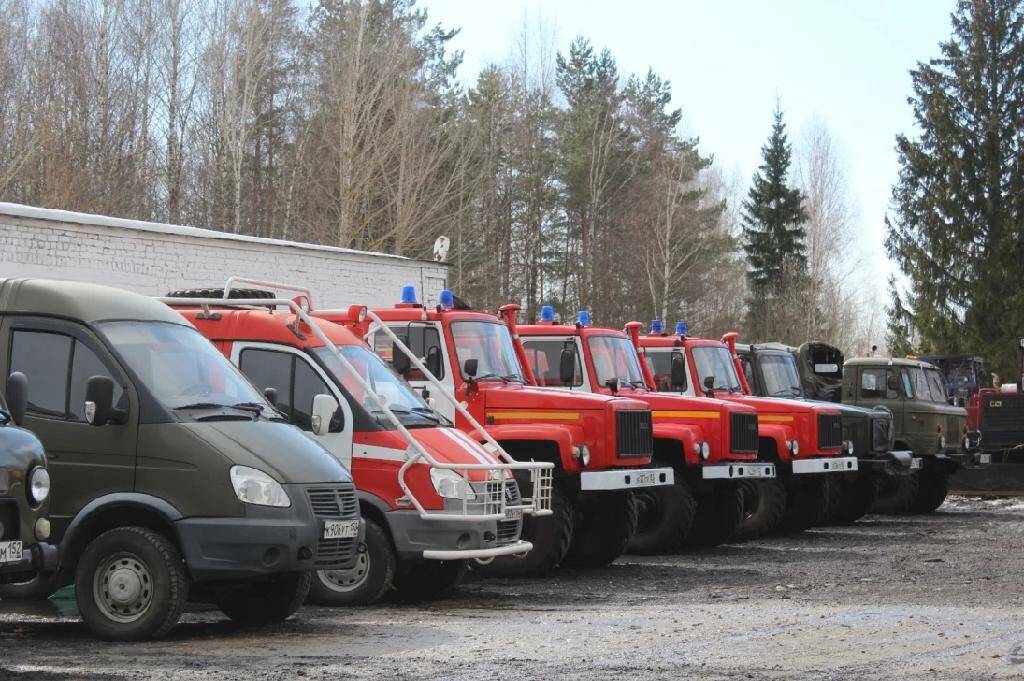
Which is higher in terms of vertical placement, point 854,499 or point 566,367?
point 566,367

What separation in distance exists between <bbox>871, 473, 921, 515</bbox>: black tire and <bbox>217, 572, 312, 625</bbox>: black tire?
16674mm

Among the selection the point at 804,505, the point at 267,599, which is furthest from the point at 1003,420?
the point at 267,599

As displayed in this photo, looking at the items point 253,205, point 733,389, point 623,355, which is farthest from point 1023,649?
point 253,205

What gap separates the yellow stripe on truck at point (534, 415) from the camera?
14.4 metres

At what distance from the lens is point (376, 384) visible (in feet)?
39.8

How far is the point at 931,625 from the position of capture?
10008 millimetres

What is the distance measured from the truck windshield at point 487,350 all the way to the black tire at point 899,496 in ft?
39.7

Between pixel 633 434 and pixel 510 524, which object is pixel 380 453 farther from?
pixel 633 434

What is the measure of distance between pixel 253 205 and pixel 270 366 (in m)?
34.6

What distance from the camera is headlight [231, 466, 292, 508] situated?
9.45 meters

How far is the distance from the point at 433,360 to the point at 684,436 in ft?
13.5

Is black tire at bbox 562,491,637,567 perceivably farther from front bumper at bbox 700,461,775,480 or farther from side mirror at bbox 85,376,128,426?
side mirror at bbox 85,376,128,426

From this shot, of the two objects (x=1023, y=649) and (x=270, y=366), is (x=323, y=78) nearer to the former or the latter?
(x=270, y=366)

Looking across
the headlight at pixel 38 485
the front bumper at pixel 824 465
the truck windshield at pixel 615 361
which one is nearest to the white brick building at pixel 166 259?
the truck windshield at pixel 615 361
